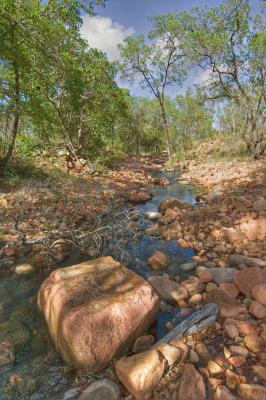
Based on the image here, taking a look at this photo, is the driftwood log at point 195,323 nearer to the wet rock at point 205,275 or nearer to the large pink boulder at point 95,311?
the large pink boulder at point 95,311

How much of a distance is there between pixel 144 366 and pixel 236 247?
350cm

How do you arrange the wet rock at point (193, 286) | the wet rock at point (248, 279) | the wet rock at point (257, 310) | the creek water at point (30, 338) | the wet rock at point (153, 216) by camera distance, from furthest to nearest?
the wet rock at point (153, 216), the wet rock at point (193, 286), the wet rock at point (248, 279), the wet rock at point (257, 310), the creek water at point (30, 338)

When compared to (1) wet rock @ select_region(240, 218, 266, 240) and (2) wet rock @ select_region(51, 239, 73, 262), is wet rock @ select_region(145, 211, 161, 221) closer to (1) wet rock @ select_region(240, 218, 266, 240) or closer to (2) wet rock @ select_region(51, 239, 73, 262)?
(1) wet rock @ select_region(240, 218, 266, 240)

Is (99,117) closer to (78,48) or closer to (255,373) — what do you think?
(78,48)

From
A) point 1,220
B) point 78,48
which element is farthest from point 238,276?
point 78,48

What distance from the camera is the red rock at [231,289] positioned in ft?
11.1

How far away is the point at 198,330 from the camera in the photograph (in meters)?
2.80

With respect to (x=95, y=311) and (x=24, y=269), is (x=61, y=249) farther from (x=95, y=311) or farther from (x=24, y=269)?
(x=95, y=311)

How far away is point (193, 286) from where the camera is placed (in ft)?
12.1

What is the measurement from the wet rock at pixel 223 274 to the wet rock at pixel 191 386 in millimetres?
1758

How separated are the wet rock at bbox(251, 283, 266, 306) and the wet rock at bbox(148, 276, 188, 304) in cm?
94

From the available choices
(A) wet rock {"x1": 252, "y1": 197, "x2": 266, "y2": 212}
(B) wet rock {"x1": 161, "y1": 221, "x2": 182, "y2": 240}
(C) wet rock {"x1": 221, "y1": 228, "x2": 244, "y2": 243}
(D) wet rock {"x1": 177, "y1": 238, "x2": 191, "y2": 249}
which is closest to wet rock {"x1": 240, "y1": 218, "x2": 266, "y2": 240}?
(C) wet rock {"x1": 221, "y1": 228, "x2": 244, "y2": 243}

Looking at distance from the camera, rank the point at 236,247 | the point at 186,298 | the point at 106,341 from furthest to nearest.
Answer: the point at 236,247 < the point at 186,298 < the point at 106,341

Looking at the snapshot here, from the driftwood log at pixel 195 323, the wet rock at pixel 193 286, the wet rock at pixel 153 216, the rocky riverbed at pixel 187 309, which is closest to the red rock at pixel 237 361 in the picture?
the rocky riverbed at pixel 187 309
